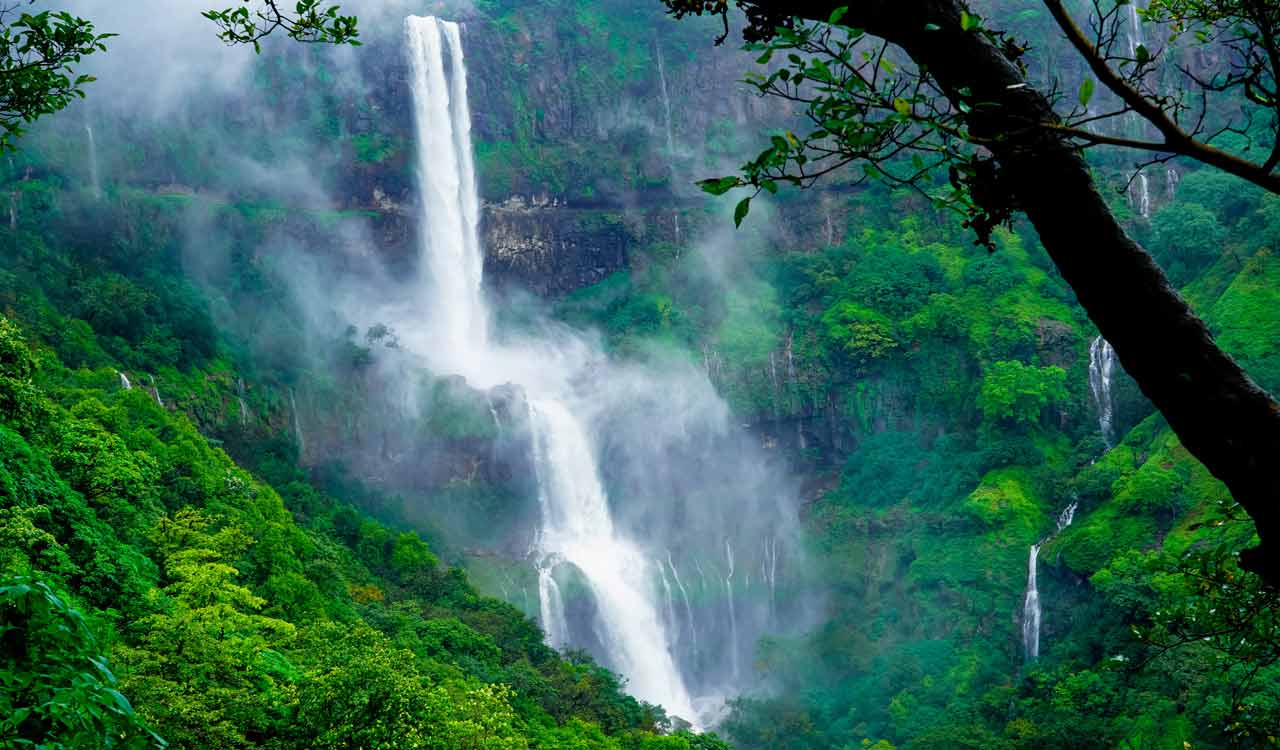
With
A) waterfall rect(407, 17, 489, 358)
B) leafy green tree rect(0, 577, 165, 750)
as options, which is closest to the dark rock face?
waterfall rect(407, 17, 489, 358)

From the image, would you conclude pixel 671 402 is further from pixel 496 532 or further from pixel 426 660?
pixel 426 660

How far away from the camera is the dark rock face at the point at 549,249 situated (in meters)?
43.9

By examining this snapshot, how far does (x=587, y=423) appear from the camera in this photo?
128 ft

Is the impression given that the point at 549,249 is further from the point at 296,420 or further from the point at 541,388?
the point at 296,420

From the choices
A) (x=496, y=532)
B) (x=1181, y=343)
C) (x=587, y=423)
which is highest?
(x=1181, y=343)

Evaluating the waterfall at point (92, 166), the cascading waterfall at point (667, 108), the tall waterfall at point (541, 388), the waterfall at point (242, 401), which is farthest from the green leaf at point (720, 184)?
the cascading waterfall at point (667, 108)

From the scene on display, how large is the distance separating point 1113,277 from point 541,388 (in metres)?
37.8

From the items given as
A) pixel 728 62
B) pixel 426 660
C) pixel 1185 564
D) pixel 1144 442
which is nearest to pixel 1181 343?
pixel 1185 564

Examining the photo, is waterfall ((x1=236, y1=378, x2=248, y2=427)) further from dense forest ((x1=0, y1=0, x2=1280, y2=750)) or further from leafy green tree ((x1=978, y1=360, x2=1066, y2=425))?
leafy green tree ((x1=978, y1=360, x2=1066, y2=425))

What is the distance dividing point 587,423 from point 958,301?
14.3 m

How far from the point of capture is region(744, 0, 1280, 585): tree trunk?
2730 mm

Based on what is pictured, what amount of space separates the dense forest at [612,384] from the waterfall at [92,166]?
0.38 ft

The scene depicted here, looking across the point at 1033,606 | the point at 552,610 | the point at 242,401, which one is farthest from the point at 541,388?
the point at 1033,606

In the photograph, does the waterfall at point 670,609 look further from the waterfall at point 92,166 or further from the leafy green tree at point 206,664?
the waterfall at point 92,166
